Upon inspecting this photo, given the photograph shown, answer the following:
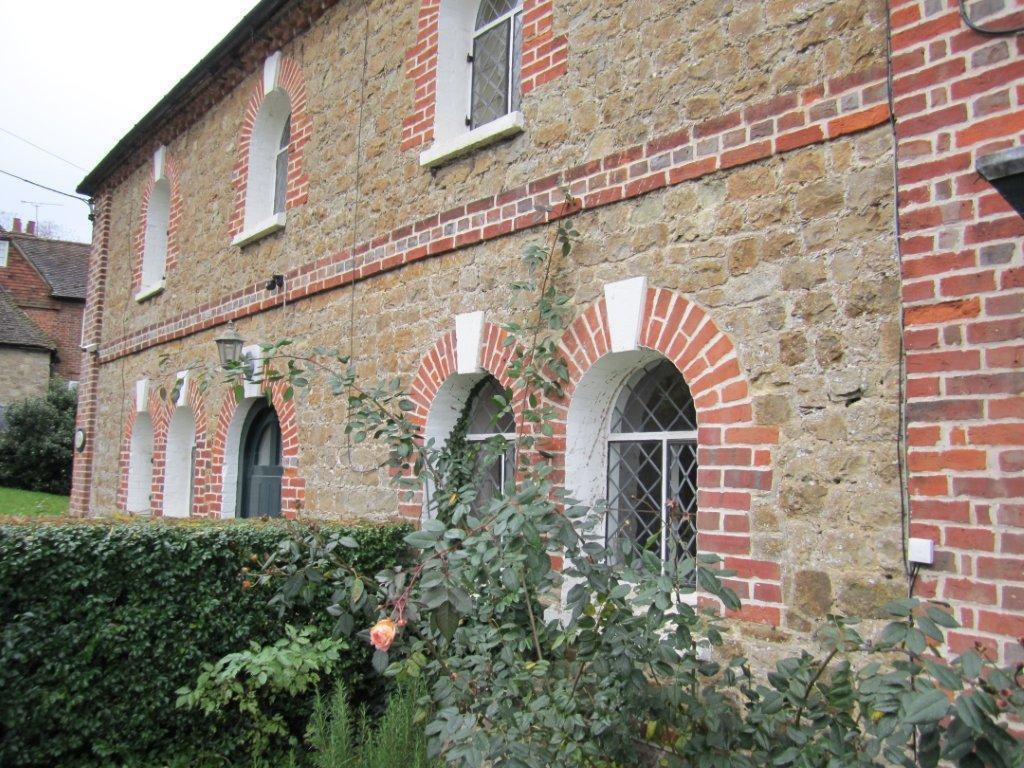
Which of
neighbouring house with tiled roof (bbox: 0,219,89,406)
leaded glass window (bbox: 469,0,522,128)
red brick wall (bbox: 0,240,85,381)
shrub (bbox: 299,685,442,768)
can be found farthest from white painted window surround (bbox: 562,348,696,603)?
red brick wall (bbox: 0,240,85,381)

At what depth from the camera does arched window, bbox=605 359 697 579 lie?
15.0 feet

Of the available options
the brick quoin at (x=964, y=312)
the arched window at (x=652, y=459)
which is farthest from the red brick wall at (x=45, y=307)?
the brick quoin at (x=964, y=312)

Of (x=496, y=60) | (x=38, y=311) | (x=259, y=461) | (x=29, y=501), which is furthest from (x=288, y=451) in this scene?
(x=38, y=311)

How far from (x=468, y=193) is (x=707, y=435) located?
8.60 feet

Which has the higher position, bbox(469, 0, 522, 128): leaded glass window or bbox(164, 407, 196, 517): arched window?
bbox(469, 0, 522, 128): leaded glass window

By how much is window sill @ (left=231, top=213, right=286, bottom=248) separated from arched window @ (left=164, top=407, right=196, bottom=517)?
A: 2.56 metres

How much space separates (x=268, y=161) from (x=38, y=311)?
84.0ft

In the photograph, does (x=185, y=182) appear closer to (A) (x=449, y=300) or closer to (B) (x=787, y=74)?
(A) (x=449, y=300)

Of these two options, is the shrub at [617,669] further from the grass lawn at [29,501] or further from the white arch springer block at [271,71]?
the grass lawn at [29,501]

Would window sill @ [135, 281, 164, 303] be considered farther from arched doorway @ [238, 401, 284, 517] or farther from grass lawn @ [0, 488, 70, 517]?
grass lawn @ [0, 488, 70, 517]

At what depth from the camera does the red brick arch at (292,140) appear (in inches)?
312

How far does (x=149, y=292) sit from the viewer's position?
10.9 m

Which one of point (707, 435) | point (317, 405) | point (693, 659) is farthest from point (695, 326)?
point (317, 405)

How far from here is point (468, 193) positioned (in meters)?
5.86
